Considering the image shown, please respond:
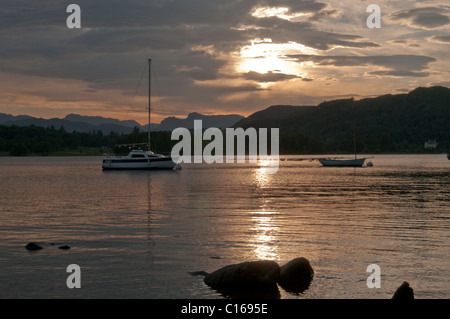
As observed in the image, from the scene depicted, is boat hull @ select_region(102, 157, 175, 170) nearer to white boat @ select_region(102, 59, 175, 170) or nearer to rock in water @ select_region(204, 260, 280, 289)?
white boat @ select_region(102, 59, 175, 170)

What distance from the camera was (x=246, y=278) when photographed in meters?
17.3

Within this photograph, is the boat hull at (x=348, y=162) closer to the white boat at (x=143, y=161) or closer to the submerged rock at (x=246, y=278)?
the white boat at (x=143, y=161)

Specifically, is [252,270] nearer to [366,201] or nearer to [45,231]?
[45,231]

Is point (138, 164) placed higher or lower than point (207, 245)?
higher

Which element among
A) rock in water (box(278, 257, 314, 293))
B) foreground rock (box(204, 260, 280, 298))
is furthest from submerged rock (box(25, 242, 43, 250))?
rock in water (box(278, 257, 314, 293))

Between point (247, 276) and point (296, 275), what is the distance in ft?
6.49

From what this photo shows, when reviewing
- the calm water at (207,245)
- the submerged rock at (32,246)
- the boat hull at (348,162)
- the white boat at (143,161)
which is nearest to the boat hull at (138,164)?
the white boat at (143,161)

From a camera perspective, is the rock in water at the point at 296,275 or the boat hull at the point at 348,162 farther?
the boat hull at the point at 348,162

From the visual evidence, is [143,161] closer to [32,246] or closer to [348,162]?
[348,162]

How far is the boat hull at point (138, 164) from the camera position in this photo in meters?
118

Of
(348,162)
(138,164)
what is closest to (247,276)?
(138,164)

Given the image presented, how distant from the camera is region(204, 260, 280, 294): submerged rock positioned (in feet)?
56.4

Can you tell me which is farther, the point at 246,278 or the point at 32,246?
the point at 32,246
